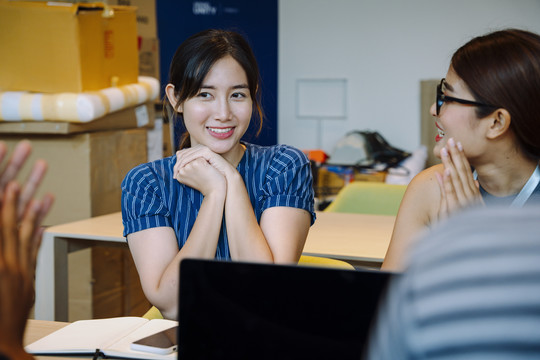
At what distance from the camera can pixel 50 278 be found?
248 centimetres

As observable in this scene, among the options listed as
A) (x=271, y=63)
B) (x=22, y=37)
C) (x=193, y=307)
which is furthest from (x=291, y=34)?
(x=193, y=307)

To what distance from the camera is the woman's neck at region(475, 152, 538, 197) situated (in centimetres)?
154

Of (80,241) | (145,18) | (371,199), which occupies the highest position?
(145,18)

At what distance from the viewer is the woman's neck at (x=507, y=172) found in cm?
154

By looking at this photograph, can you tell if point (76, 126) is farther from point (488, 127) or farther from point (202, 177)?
point (488, 127)

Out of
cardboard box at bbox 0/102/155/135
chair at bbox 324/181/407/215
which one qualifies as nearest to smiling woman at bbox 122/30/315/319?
cardboard box at bbox 0/102/155/135

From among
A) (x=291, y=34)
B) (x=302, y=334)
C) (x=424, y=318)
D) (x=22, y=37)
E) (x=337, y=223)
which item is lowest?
(x=337, y=223)

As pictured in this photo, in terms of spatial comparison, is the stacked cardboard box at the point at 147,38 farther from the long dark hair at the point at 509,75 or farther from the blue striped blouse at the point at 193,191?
the long dark hair at the point at 509,75

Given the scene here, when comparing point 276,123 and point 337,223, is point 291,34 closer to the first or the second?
point 276,123

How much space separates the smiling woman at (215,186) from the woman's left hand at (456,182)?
38 cm

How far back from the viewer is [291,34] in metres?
7.03

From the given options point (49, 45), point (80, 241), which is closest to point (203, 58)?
point (80, 241)

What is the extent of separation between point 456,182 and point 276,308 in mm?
867

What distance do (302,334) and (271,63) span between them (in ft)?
20.7
